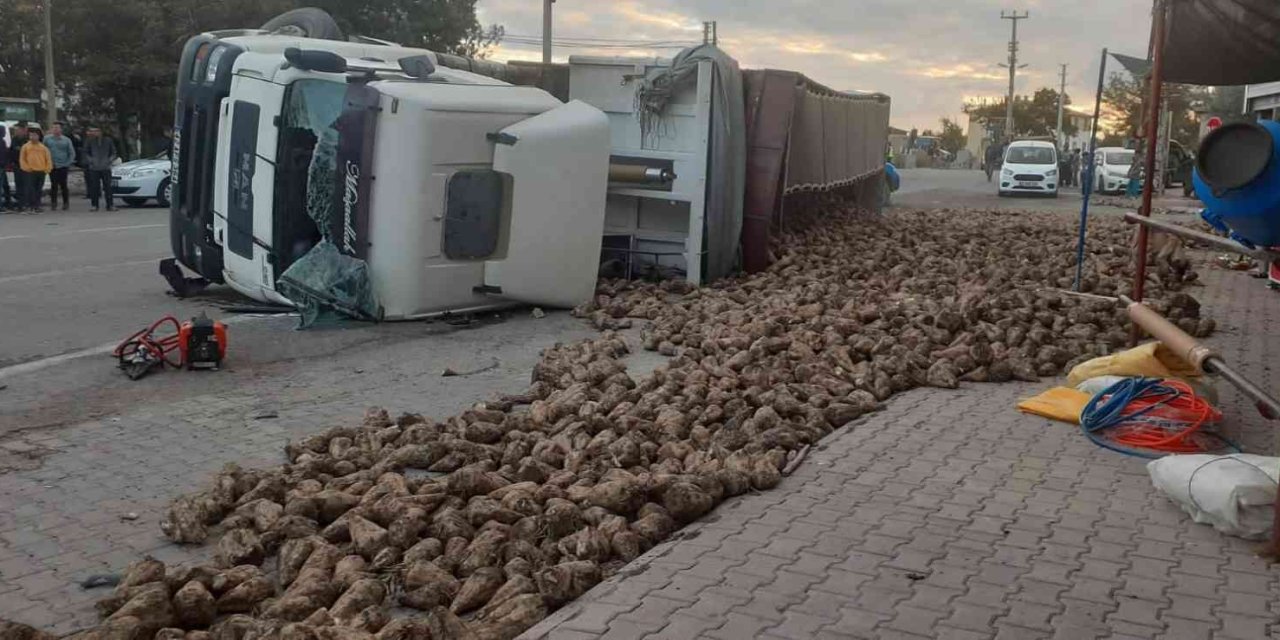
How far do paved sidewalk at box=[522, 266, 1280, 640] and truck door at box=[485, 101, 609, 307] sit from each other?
4190 millimetres

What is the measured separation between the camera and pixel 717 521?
483 cm

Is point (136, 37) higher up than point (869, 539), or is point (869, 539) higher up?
point (136, 37)

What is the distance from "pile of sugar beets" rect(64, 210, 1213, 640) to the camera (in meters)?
4.03

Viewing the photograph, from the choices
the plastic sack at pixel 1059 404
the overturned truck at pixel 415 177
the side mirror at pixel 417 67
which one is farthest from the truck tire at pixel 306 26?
the plastic sack at pixel 1059 404

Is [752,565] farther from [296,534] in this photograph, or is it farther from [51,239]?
[51,239]

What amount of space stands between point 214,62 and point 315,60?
129cm

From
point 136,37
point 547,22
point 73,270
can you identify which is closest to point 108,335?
point 73,270

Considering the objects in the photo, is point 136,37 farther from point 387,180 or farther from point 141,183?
point 387,180

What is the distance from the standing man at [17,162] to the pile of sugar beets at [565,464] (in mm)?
14531

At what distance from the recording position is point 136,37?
31.6 m

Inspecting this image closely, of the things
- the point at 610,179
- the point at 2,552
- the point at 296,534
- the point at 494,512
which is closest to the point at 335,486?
the point at 296,534

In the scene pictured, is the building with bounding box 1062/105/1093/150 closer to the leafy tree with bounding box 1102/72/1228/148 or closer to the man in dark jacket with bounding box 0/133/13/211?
the leafy tree with bounding box 1102/72/1228/148

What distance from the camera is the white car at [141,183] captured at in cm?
2222

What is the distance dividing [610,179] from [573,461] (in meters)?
6.57
